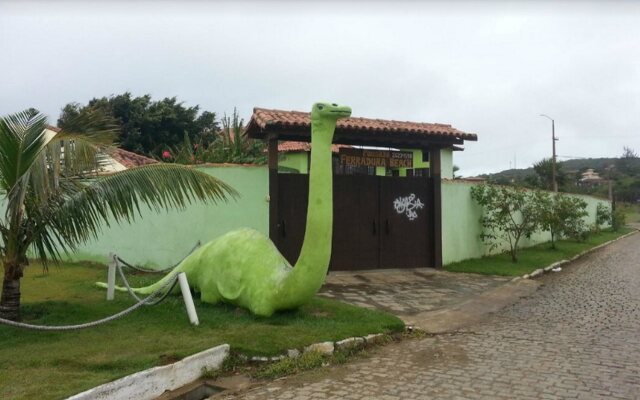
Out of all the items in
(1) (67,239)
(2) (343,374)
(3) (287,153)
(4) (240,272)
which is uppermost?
(3) (287,153)

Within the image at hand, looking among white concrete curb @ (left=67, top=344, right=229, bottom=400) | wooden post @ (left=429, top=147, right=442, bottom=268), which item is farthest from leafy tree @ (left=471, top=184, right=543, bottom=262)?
white concrete curb @ (left=67, top=344, right=229, bottom=400)

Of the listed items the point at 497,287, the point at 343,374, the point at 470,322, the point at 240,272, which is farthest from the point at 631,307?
the point at 240,272

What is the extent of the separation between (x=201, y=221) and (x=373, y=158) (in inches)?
159

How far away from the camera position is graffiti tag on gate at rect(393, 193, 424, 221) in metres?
12.1

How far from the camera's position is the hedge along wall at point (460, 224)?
42.8ft

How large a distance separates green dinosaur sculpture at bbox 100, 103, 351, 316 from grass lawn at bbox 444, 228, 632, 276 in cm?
667

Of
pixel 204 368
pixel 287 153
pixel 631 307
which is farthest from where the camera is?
pixel 287 153

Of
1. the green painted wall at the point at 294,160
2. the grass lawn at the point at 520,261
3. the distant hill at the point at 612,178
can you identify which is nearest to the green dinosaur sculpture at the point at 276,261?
the grass lawn at the point at 520,261

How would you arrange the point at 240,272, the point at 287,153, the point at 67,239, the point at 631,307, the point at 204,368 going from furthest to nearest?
1. the point at 287,153
2. the point at 631,307
3. the point at 240,272
4. the point at 67,239
5. the point at 204,368

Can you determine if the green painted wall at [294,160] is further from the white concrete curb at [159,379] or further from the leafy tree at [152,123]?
the white concrete curb at [159,379]

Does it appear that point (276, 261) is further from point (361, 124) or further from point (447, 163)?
point (447, 163)

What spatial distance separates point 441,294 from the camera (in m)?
9.47

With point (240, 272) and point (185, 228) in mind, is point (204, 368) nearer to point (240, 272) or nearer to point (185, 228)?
point (240, 272)

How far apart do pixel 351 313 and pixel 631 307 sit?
194 inches
